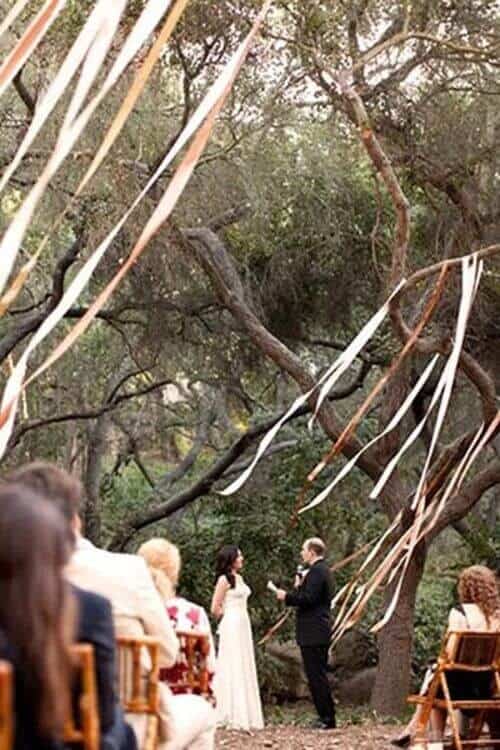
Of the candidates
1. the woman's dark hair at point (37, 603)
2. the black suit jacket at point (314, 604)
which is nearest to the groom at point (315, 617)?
the black suit jacket at point (314, 604)

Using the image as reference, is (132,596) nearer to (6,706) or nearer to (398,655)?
(6,706)

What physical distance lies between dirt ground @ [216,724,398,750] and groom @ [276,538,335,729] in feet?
0.84

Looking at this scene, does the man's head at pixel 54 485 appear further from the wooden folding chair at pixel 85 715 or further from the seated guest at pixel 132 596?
the seated guest at pixel 132 596

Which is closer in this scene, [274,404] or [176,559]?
[176,559]

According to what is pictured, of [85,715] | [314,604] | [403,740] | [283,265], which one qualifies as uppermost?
[283,265]

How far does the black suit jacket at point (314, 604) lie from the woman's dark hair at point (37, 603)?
24.8 feet

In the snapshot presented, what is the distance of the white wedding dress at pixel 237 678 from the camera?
10945 millimetres

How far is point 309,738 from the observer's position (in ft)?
32.3

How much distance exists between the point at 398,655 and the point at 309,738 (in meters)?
3.17

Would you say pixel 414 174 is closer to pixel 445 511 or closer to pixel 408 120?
pixel 408 120

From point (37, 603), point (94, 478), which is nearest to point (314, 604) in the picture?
point (37, 603)

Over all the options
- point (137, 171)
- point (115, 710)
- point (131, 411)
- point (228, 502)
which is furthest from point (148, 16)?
point (131, 411)

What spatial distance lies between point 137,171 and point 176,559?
22.1ft

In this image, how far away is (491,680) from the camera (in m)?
6.72
